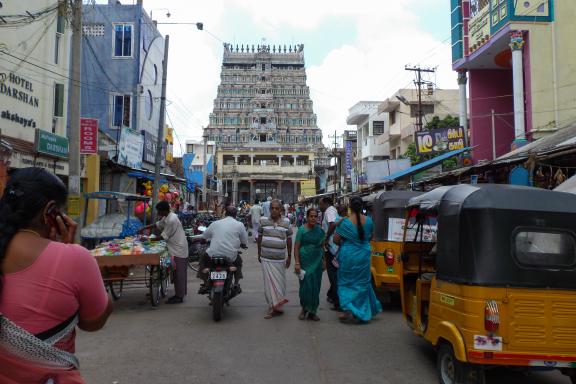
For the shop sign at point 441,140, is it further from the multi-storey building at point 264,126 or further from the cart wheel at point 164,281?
the multi-storey building at point 264,126

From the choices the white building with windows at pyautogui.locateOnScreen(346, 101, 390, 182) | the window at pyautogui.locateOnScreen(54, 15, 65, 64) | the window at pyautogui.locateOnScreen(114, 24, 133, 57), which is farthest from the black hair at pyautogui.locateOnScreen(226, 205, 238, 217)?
the white building with windows at pyautogui.locateOnScreen(346, 101, 390, 182)

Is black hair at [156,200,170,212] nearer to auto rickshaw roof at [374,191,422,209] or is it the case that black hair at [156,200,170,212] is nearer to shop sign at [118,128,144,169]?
auto rickshaw roof at [374,191,422,209]

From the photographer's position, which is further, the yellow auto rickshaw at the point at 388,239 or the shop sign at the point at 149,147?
the shop sign at the point at 149,147

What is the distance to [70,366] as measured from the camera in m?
1.87

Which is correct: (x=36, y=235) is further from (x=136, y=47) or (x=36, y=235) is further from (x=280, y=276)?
(x=136, y=47)

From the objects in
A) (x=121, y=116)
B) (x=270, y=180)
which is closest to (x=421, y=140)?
(x=121, y=116)

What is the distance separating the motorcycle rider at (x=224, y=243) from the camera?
707 centimetres

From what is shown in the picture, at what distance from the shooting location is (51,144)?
50.8 feet

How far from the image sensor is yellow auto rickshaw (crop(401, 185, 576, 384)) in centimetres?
367

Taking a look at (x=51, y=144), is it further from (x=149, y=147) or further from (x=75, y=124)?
(x=149, y=147)

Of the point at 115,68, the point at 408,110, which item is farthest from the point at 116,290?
the point at 408,110

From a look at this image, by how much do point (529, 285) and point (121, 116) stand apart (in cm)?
2288

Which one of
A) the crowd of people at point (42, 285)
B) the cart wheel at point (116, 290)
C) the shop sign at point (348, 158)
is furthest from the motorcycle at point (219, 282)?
the shop sign at point (348, 158)

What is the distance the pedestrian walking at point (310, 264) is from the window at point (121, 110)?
1901 centimetres
